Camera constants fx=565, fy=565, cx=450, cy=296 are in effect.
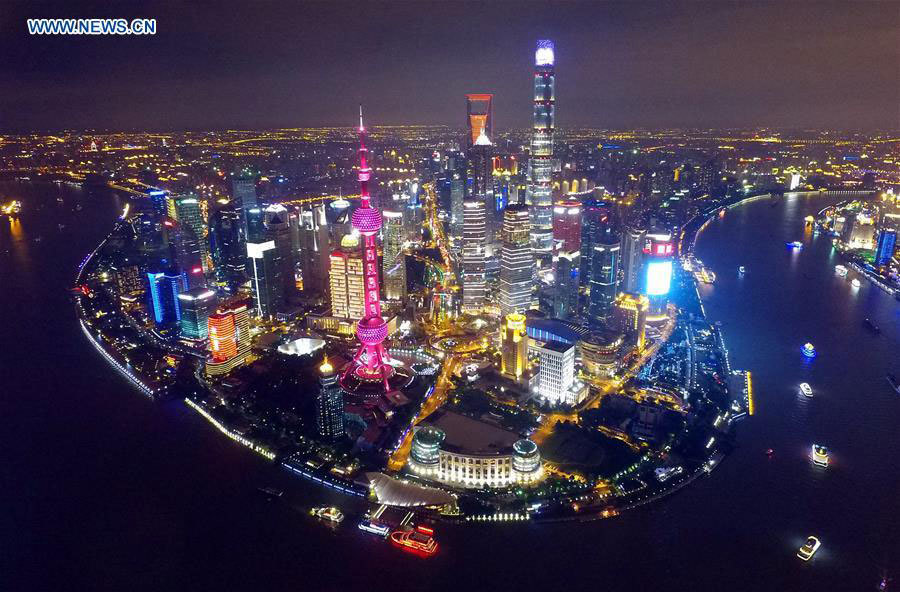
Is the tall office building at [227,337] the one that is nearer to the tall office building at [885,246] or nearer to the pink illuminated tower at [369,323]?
the pink illuminated tower at [369,323]

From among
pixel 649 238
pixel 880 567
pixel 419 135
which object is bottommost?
pixel 880 567

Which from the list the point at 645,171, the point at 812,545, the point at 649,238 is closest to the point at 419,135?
the point at 645,171

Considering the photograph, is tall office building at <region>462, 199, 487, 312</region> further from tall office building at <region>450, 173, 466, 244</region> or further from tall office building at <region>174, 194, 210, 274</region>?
tall office building at <region>174, 194, 210, 274</region>

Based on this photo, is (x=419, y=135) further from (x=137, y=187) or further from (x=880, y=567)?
(x=880, y=567)

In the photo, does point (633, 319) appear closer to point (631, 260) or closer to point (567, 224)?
point (631, 260)

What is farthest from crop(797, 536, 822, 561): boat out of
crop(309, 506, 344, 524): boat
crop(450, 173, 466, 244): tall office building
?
crop(450, 173, 466, 244): tall office building

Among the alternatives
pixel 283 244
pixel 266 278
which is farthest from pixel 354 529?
pixel 283 244
